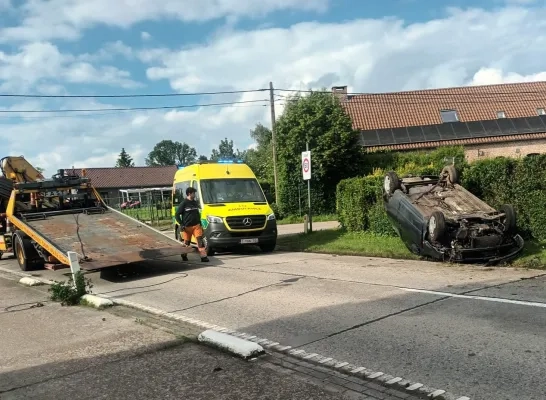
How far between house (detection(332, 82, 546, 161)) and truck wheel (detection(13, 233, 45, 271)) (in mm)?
24996

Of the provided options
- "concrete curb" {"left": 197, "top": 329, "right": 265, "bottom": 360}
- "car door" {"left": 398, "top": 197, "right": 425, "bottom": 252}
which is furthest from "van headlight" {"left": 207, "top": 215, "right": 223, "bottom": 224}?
"concrete curb" {"left": 197, "top": 329, "right": 265, "bottom": 360}

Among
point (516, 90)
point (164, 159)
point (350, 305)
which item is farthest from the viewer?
point (164, 159)

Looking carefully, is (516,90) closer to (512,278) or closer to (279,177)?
(279,177)

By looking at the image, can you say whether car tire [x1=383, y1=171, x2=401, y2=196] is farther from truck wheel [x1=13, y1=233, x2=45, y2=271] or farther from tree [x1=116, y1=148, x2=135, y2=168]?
tree [x1=116, y1=148, x2=135, y2=168]

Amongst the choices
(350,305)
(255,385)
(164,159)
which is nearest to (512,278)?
(350,305)

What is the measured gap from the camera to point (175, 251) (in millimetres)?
11398

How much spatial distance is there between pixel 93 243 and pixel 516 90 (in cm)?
4063

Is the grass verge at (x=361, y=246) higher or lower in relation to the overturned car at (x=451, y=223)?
lower

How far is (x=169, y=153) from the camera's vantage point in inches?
6693

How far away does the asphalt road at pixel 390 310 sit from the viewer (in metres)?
4.68

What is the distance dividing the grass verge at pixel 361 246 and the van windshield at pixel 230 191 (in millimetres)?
1962

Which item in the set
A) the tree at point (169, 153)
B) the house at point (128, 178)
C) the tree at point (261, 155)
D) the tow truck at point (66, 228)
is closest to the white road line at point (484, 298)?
the tow truck at point (66, 228)

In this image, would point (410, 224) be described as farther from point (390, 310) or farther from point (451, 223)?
point (390, 310)

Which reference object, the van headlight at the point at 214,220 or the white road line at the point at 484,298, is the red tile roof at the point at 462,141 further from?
the white road line at the point at 484,298
